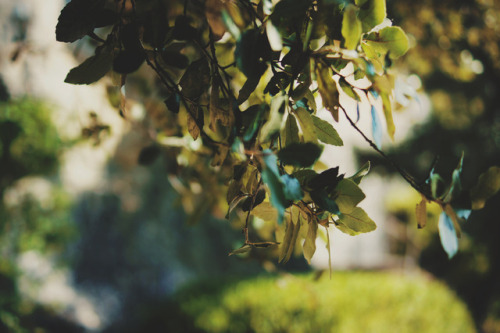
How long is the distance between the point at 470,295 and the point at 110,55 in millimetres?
8817

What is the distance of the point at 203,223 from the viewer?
5320 mm

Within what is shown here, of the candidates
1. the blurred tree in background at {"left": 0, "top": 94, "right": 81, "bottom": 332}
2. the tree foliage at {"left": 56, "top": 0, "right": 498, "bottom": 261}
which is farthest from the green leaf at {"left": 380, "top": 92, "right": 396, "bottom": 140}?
the blurred tree in background at {"left": 0, "top": 94, "right": 81, "bottom": 332}

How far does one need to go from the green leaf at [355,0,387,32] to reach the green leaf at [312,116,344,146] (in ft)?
0.48

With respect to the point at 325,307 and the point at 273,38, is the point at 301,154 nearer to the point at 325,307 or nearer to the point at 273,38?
the point at 273,38

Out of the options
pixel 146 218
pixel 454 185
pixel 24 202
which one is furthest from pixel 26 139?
pixel 146 218

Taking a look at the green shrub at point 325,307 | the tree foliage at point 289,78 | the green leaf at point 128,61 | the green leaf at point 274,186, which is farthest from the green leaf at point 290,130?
the green shrub at point 325,307

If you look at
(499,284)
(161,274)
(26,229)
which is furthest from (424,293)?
(26,229)

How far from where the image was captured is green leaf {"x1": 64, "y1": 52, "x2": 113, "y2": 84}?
0.53 meters

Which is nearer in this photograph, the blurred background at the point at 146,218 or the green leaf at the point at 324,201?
the green leaf at the point at 324,201

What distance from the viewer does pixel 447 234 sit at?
20.6 inches

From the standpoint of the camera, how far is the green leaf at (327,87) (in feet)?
1.58

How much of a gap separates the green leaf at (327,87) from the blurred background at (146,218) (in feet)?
0.69

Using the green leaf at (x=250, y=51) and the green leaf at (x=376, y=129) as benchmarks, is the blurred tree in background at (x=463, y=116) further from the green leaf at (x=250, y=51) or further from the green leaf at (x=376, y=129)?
the green leaf at (x=250, y=51)

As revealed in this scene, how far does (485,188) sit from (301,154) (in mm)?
321
